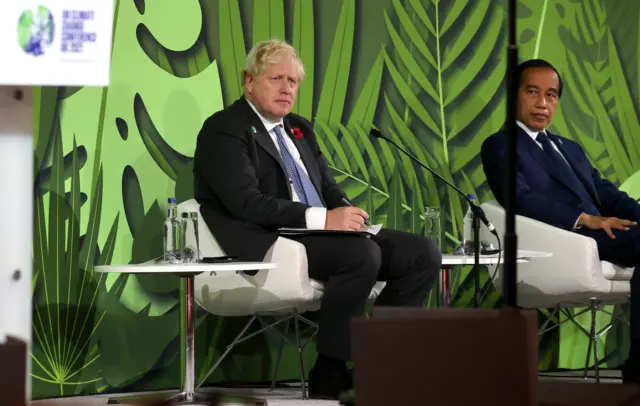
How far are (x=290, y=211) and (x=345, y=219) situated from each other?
208 millimetres

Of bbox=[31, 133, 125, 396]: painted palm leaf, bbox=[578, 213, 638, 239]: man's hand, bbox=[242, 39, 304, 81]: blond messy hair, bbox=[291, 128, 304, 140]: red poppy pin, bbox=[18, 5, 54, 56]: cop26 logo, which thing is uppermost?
bbox=[242, 39, 304, 81]: blond messy hair

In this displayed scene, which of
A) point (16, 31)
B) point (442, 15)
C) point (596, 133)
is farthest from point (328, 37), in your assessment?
point (16, 31)

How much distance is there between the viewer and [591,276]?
13.4 feet

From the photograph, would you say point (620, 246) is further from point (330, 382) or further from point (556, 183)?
point (330, 382)

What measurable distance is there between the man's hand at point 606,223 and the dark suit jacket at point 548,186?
1.7 inches

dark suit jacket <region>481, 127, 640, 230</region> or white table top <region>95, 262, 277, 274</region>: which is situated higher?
dark suit jacket <region>481, 127, 640, 230</region>

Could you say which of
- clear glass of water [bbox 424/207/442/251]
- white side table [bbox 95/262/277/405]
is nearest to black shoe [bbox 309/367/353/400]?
white side table [bbox 95/262/277/405]

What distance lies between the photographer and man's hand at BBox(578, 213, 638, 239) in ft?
13.8

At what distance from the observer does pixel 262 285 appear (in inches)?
142

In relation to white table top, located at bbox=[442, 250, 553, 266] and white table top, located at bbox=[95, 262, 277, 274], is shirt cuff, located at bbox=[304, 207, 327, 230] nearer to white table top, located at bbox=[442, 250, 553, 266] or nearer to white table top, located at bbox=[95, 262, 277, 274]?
white table top, located at bbox=[95, 262, 277, 274]

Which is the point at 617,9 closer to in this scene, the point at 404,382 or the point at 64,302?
the point at 64,302

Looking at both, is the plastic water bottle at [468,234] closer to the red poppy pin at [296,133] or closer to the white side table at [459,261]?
the white side table at [459,261]

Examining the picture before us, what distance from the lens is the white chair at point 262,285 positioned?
11.6 ft

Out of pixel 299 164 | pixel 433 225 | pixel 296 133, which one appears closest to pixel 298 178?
pixel 299 164
